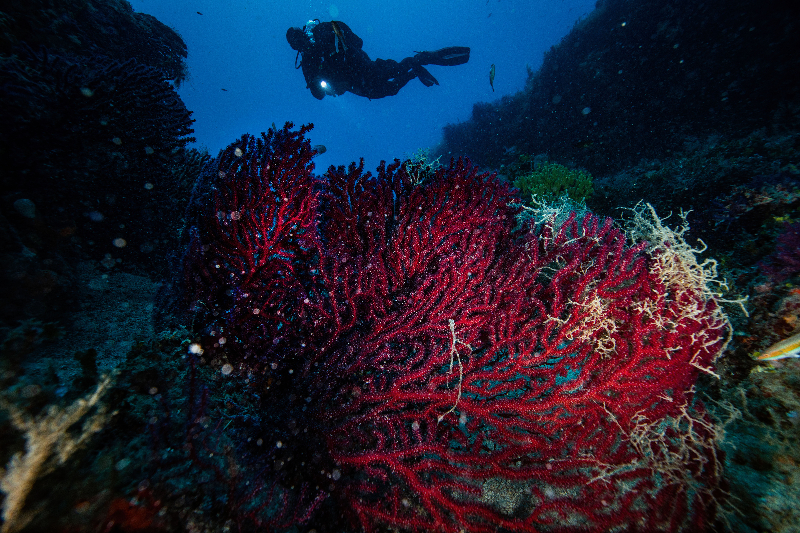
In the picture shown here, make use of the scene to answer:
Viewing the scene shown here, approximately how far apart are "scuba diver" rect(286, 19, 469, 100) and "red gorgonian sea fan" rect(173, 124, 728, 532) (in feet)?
45.2

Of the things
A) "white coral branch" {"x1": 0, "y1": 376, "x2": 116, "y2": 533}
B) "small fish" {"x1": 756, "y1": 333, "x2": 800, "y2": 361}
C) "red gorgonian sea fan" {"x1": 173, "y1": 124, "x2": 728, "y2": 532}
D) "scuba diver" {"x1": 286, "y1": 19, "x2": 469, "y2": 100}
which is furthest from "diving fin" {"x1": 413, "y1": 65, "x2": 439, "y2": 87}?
"white coral branch" {"x1": 0, "y1": 376, "x2": 116, "y2": 533}

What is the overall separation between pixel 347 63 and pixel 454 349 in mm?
16934

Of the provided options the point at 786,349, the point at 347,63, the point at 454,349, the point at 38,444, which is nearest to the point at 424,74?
the point at 347,63

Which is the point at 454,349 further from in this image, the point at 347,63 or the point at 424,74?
the point at 424,74

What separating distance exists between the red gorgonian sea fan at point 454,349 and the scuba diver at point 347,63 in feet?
45.2

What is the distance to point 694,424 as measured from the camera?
2309mm

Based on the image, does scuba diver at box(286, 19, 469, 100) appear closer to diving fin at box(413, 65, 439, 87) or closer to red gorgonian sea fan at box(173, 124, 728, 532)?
diving fin at box(413, 65, 439, 87)

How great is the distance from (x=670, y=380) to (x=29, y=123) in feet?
24.8

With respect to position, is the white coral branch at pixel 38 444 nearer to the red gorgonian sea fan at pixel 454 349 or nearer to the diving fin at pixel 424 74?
the red gorgonian sea fan at pixel 454 349

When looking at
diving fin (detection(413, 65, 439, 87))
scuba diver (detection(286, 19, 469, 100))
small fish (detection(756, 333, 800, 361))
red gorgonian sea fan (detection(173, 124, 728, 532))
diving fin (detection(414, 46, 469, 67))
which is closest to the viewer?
small fish (detection(756, 333, 800, 361))

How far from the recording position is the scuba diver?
14375 millimetres

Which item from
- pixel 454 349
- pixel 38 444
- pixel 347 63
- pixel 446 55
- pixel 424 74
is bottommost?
pixel 38 444

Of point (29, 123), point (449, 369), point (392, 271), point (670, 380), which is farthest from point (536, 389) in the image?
point (29, 123)

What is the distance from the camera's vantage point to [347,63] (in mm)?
15391
